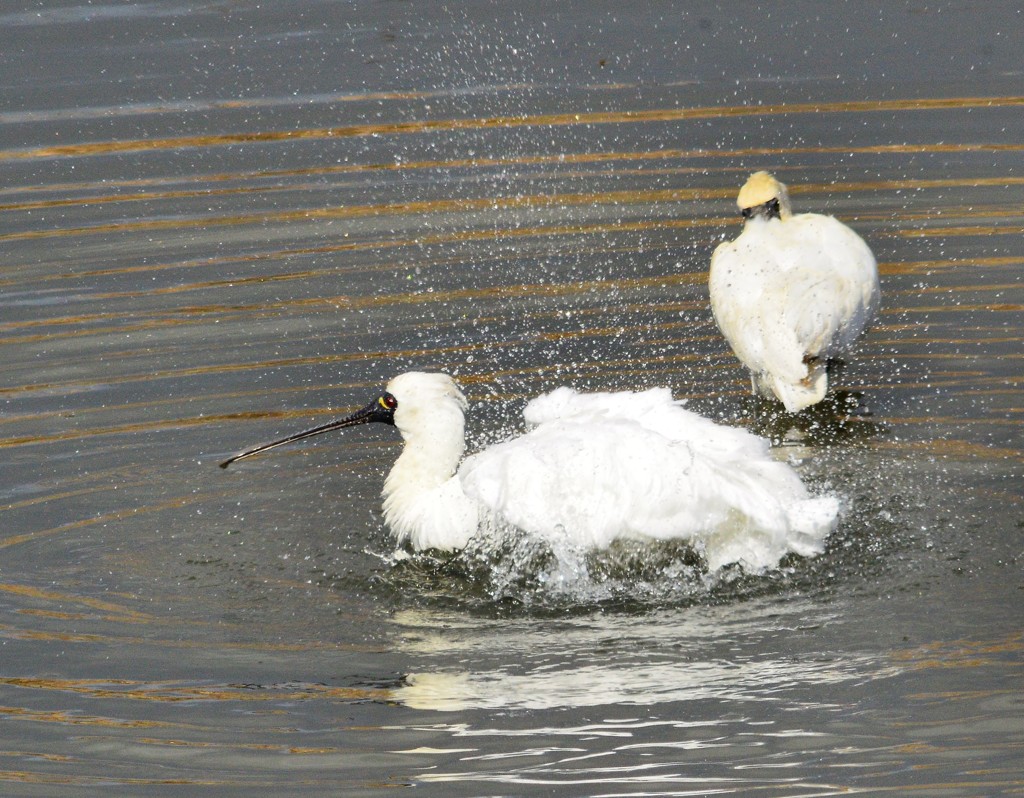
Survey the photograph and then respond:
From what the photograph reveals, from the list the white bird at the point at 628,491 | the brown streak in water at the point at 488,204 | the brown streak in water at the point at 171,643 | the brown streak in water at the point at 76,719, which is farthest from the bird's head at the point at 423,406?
the brown streak in water at the point at 488,204

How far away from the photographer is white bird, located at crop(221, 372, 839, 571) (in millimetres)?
7031

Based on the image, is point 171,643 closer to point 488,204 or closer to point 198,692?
point 198,692

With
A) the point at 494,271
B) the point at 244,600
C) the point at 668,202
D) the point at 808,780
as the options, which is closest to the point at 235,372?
the point at 494,271

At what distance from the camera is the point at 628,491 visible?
23.1 ft

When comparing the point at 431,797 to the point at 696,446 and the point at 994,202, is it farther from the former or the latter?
the point at 994,202

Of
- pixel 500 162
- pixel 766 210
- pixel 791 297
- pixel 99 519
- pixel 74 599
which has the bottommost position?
pixel 74 599

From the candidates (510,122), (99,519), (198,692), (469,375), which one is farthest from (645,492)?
(510,122)

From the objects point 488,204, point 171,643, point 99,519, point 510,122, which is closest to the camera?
point 171,643

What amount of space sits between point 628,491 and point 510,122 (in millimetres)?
7231

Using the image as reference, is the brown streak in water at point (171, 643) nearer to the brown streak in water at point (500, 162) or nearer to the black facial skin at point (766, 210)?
the black facial skin at point (766, 210)

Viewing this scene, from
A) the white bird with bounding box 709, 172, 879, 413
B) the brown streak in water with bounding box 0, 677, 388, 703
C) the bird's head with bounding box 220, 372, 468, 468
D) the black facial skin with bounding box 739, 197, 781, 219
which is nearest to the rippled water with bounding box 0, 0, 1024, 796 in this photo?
the brown streak in water with bounding box 0, 677, 388, 703

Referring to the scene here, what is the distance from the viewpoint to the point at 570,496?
280 inches

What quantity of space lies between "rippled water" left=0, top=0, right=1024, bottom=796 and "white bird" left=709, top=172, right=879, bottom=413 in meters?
0.27

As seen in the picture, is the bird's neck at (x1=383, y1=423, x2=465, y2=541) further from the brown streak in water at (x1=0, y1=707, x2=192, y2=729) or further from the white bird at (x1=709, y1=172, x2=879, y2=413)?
the white bird at (x1=709, y1=172, x2=879, y2=413)
